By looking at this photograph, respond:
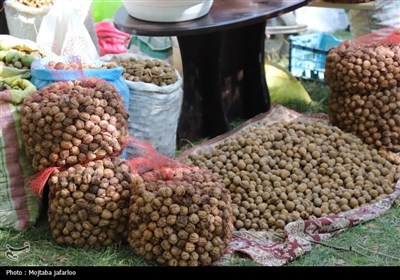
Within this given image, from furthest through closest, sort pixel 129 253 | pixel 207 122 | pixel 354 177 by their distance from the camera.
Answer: pixel 207 122
pixel 354 177
pixel 129 253

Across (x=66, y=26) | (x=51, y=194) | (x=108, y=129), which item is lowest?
(x=51, y=194)

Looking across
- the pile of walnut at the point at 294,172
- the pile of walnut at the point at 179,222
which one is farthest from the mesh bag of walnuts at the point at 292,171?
the pile of walnut at the point at 179,222

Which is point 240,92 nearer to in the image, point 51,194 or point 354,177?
point 354,177

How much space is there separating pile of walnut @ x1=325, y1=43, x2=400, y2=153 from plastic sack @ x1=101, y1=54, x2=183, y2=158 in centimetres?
95

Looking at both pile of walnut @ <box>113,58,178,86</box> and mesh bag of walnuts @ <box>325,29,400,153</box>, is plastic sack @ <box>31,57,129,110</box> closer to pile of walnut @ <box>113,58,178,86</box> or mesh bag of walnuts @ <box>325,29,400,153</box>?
pile of walnut @ <box>113,58,178,86</box>

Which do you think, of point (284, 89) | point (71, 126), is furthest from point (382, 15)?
point (71, 126)

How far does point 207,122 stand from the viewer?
194 inches

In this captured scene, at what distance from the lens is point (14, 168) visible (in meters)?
3.71

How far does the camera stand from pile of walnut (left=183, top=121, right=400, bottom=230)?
12.7 ft

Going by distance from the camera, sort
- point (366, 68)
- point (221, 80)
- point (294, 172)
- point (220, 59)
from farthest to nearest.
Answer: point (221, 80)
point (220, 59)
point (366, 68)
point (294, 172)

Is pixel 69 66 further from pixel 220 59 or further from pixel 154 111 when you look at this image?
pixel 220 59

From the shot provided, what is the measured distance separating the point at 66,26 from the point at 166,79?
27.0 inches

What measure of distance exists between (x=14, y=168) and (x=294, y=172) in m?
1.45
